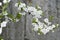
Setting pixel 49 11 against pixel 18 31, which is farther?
pixel 49 11

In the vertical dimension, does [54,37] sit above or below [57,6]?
below

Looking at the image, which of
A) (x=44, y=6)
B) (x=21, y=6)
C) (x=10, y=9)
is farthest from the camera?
A: (x=44, y=6)

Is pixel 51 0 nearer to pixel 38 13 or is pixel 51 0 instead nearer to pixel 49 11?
pixel 49 11

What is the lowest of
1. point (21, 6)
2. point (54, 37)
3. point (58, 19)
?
point (54, 37)

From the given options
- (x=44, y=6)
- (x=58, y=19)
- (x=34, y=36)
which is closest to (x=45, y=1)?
(x=44, y=6)

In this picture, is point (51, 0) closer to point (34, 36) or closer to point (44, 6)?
point (44, 6)

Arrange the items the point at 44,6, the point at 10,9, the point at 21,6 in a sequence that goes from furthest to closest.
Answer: the point at 44,6 < the point at 10,9 < the point at 21,6
